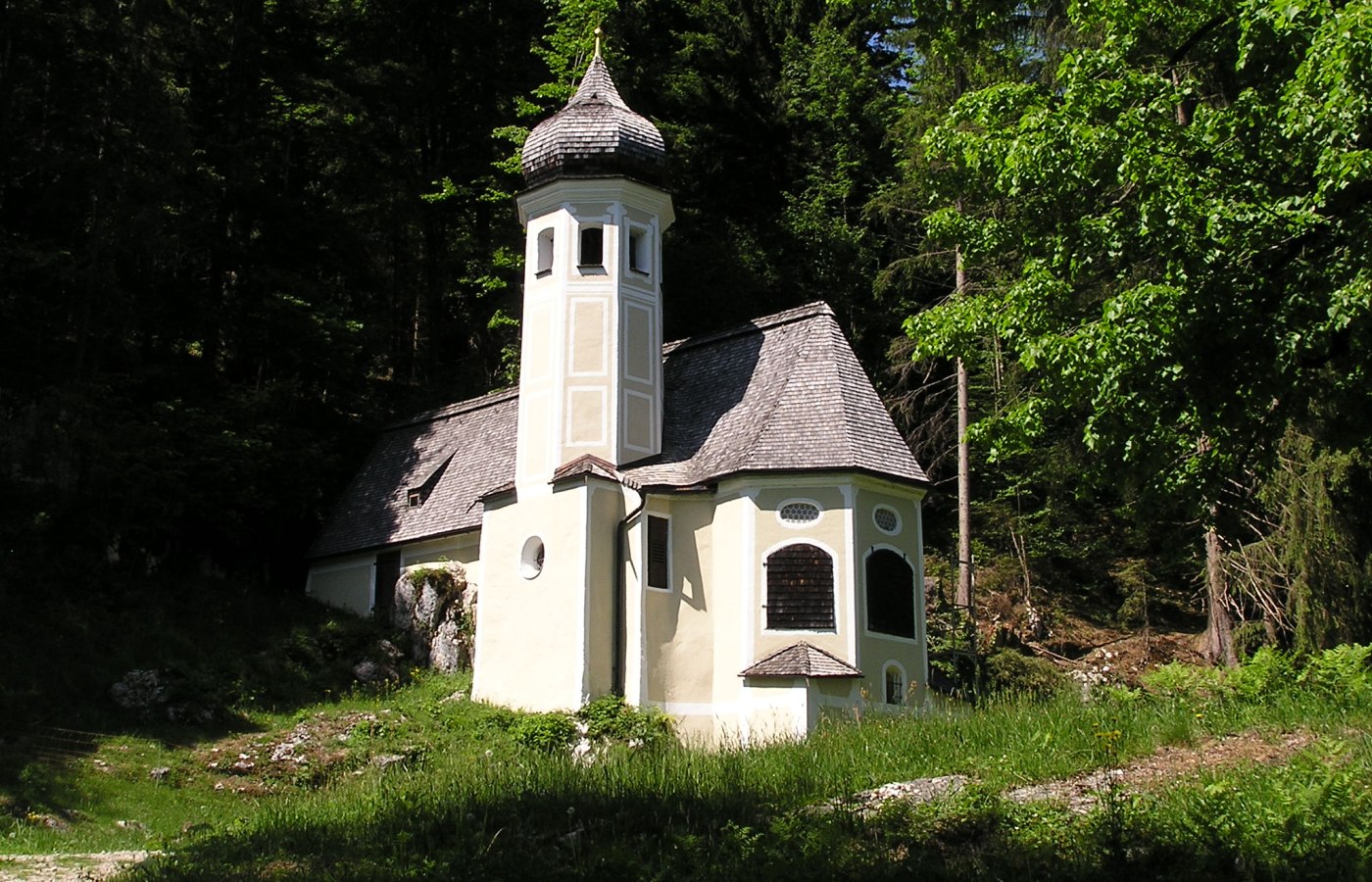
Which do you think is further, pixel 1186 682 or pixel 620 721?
pixel 620 721

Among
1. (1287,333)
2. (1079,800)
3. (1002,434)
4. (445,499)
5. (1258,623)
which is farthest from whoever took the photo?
(445,499)

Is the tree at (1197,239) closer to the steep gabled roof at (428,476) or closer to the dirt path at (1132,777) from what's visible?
the dirt path at (1132,777)

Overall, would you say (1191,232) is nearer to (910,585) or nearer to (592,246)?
(910,585)

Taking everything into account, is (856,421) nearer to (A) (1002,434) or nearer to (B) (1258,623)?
(B) (1258,623)

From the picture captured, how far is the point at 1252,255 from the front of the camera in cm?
1291

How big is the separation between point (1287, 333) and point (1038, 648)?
20266mm

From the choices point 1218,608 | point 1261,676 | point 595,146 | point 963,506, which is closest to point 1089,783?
point 1261,676

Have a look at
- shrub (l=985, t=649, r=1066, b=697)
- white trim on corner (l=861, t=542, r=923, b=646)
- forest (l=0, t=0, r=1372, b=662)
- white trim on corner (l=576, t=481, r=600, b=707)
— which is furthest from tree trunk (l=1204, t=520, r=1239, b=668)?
white trim on corner (l=576, t=481, r=600, b=707)

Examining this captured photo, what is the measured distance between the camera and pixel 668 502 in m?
25.0

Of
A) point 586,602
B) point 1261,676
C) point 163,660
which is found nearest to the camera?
point 1261,676

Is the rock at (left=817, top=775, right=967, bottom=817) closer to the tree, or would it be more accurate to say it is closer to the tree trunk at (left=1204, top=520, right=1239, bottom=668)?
the tree

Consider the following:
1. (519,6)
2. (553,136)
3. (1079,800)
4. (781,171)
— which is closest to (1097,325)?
(1079,800)

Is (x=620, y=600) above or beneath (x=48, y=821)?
above

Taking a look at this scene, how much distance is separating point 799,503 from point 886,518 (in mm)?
1557
